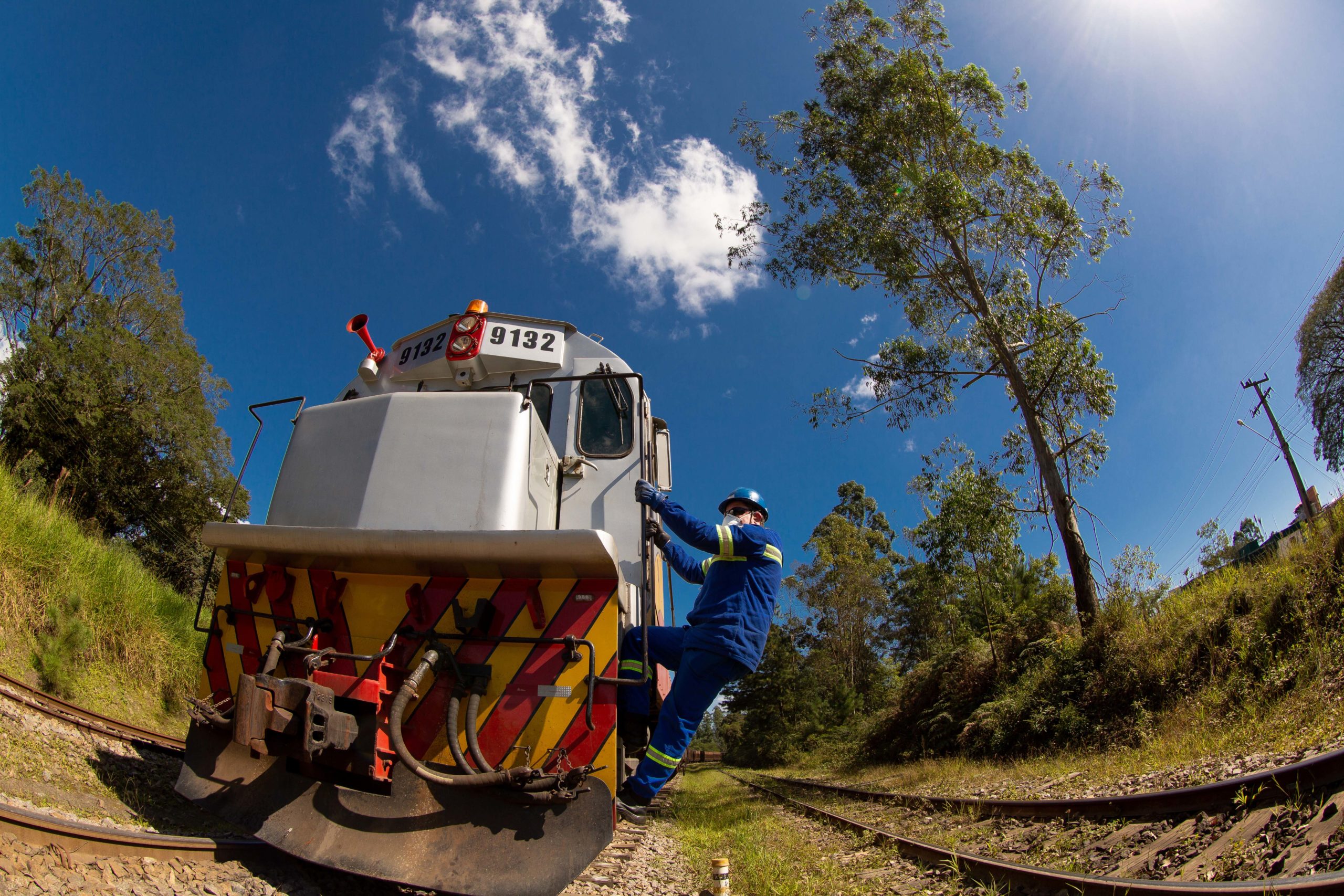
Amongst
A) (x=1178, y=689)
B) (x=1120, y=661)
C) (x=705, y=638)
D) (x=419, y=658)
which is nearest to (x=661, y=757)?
(x=705, y=638)

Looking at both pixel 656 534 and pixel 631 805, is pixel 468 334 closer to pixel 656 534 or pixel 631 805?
pixel 656 534

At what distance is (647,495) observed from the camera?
356 cm

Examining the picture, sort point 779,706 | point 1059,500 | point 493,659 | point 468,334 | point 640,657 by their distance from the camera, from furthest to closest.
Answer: point 779,706
point 1059,500
point 468,334
point 640,657
point 493,659

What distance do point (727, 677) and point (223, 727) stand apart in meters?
2.34

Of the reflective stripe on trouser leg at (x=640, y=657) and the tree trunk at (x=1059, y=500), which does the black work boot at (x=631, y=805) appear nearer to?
the reflective stripe on trouser leg at (x=640, y=657)

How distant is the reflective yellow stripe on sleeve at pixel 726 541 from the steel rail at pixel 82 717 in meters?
3.47

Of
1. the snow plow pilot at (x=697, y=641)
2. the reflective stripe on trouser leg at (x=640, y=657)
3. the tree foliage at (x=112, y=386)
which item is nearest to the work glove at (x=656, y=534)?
the snow plow pilot at (x=697, y=641)

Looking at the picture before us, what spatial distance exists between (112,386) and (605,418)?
67.1 ft

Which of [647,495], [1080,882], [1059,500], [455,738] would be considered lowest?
[1080,882]

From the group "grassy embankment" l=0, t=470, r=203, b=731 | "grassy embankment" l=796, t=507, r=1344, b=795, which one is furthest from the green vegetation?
"grassy embankment" l=0, t=470, r=203, b=731

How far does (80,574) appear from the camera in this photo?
5.92 metres

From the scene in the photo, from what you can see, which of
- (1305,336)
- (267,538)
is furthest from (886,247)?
(1305,336)

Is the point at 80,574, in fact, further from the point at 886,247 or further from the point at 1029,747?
the point at 886,247

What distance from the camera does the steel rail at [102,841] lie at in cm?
219
